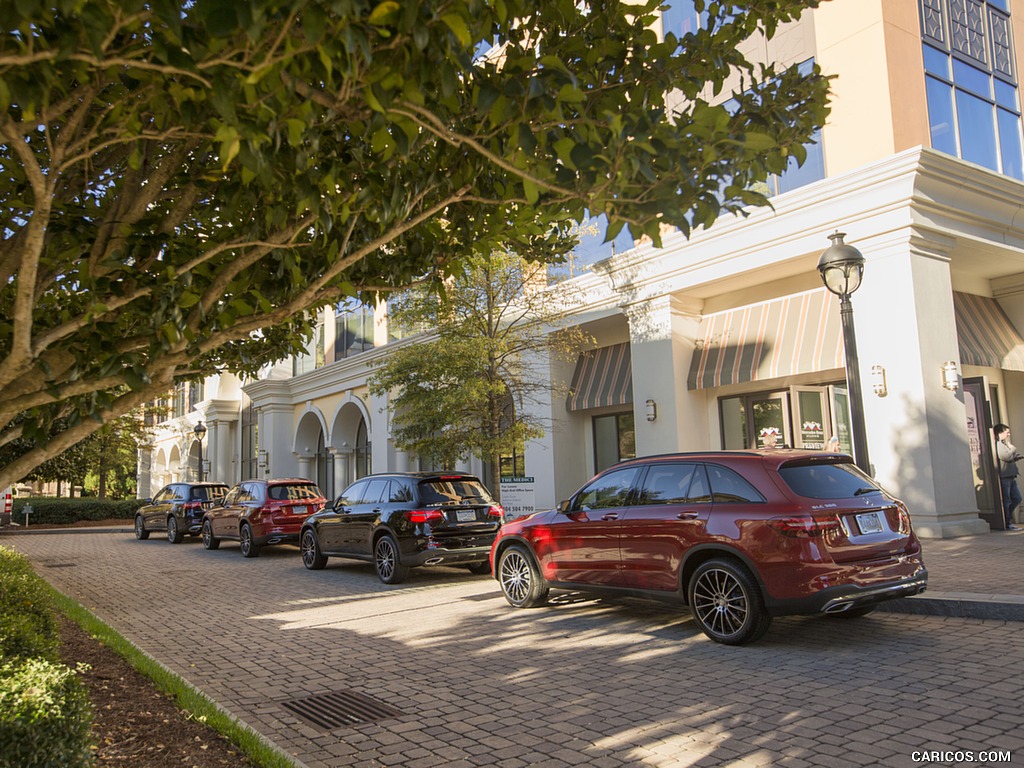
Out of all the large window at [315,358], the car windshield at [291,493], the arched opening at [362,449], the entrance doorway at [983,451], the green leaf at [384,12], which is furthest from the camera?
the large window at [315,358]

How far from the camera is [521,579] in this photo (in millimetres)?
9453

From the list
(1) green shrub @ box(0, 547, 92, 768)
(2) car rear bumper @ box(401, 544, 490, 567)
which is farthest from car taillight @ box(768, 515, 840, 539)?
(2) car rear bumper @ box(401, 544, 490, 567)

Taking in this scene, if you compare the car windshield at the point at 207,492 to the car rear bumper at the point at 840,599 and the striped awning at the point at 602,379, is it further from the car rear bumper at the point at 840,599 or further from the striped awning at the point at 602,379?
the car rear bumper at the point at 840,599

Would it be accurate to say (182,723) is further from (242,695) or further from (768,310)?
(768,310)

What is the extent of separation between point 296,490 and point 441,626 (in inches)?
365

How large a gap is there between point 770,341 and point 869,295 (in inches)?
100

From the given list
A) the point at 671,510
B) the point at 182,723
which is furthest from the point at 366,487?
the point at 182,723

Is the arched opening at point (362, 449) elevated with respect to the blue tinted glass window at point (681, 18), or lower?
lower

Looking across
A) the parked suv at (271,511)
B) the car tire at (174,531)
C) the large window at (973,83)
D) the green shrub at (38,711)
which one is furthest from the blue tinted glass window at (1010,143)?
the car tire at (174,531)

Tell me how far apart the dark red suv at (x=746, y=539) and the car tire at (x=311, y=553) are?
267 inches

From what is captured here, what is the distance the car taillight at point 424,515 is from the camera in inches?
451

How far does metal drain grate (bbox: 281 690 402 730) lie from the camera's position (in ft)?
17.6

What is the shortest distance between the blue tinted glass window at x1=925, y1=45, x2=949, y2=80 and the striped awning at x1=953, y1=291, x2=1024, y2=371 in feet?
14.9

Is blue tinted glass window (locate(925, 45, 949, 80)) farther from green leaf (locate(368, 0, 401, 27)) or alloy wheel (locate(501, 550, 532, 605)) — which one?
green leaf (locate(368, 0, 401, 27))
